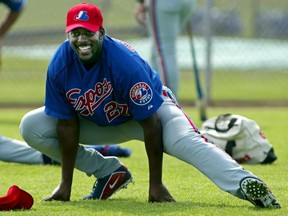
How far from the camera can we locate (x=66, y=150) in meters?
5.14

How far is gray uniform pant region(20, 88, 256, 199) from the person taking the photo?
488 cm

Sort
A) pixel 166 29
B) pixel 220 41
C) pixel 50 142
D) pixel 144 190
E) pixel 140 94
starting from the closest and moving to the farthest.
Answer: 1. pixel 140 94
2. pixel 50 142
3. pixel 144 190
4. pixel 166 29
5. pixel 220 41

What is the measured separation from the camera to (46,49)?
14.3 meters

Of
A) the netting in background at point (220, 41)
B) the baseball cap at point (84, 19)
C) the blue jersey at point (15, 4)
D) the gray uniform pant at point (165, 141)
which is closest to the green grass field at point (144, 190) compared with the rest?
the gray uniform pant at point (165, 141)

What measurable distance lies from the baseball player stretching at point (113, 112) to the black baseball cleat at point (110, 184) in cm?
23

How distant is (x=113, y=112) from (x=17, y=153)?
6.31 feet

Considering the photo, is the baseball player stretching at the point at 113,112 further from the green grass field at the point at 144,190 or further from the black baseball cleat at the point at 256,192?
the green grass field at the point at 144,190

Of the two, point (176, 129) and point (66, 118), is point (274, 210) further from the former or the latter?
point (66, 118)

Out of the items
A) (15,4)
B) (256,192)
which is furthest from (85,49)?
(15,4)

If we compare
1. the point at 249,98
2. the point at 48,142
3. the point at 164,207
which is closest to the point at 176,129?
the point at 164,207

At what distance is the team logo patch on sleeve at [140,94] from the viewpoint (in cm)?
491

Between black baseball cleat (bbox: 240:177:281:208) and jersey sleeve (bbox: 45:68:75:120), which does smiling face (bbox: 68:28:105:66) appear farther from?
black baseball cleat (bbox: 240:177:281:208)

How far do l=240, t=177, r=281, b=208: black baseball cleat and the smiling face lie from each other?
1042 mm

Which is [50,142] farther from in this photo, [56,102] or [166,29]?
Answer: [166,29]
